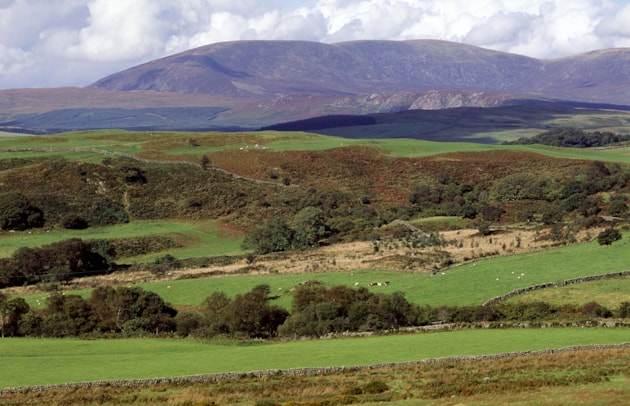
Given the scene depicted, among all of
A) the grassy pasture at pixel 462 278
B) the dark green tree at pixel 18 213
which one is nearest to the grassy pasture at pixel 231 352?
the grassy pasture at pixel 462 278

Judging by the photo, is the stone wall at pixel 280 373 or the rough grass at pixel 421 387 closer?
the rough grass at pixel 421 387

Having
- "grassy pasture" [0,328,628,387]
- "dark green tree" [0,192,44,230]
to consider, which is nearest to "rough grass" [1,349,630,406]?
"grassy pasture" [0,328,628,387]

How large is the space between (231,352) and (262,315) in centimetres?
778

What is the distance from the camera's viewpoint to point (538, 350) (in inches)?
1305

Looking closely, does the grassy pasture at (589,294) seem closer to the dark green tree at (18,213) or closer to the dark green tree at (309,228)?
the dark green tree at (309,228)

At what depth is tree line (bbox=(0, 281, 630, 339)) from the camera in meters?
41.9

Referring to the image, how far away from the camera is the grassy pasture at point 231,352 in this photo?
106 feet

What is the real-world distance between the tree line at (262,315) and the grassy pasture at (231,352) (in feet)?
8.40

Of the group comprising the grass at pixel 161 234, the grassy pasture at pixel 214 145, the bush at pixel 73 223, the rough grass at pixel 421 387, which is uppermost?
the grassy pasture at pixel 214 145

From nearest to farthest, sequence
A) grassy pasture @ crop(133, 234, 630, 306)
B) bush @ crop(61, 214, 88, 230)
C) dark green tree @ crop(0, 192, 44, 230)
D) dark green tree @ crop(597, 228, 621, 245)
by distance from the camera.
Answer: grassy pasture @ crop(133, 234, 630, 306), dark green tree @ crop(597, 228, 621, 245), dark green tree @ crop(0, 192, 44, 230), bush @ crop(61, 214, 88, 230)

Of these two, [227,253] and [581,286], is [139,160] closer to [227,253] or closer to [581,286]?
[227,253]

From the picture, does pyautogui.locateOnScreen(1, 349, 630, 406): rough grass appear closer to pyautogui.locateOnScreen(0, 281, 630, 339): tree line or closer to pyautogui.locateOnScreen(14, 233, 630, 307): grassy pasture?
pyautogui.locateOnScreen(0, 281, 630, 339): tree line

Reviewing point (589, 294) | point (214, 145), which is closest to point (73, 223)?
point (214, 145)

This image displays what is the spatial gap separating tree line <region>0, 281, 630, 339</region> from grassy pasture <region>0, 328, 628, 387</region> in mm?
2559
